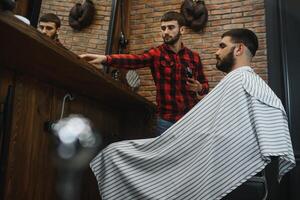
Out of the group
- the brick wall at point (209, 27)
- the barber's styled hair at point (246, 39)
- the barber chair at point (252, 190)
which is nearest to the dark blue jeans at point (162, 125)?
the barber's styled hair at point (246, 39)

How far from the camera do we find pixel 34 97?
6.66 ft

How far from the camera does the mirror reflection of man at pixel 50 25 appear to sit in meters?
2.32

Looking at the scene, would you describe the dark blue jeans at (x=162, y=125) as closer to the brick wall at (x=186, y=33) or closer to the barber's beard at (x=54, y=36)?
the brick wall at (x=186, y=33)

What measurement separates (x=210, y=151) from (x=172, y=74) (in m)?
1.28

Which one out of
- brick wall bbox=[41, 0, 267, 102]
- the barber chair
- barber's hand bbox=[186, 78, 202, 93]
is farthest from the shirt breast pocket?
the barber chair

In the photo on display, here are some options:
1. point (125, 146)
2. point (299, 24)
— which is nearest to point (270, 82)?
point (299, 24)

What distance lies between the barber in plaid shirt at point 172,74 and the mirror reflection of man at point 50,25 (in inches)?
21.3

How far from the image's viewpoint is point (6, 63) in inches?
71.7

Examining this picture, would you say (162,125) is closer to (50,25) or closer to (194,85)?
(194,85)

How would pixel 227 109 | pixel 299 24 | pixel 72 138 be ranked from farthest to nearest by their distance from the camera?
1. pixel 299 24
2. pixel 72 138
3. pixel 227 109

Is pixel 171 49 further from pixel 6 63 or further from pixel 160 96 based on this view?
pixel 6 63

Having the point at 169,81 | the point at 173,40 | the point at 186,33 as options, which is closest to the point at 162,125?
the point at 169,81

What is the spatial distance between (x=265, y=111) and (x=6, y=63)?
4.35ft

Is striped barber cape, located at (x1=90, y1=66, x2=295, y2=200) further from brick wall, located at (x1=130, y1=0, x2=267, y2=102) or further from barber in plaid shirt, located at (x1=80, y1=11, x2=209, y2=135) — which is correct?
brick wall, located at (x1=130, y1=0, x2=267, y2=102)
